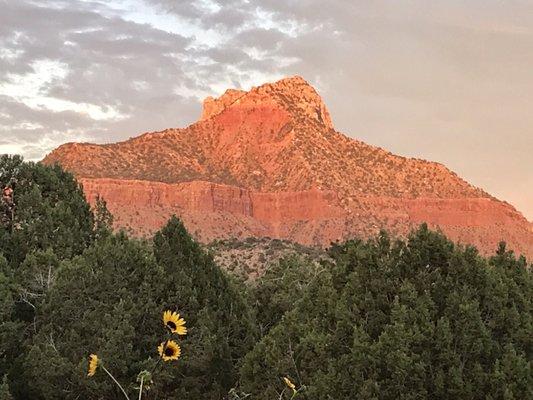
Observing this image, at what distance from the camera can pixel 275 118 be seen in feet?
468

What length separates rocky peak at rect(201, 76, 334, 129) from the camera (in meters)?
145

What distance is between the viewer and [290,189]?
5044 inches

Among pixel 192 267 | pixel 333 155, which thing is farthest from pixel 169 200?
pixel 192 267

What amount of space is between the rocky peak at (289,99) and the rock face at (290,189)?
3744 millimetres

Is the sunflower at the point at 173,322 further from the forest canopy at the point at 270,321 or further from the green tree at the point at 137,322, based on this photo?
the green tree at the point at 137,322

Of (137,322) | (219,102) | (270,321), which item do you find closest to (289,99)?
(219,102)

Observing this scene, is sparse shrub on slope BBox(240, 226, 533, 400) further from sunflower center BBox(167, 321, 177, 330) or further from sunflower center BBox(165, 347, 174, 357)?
sunflower center BBox(167, 321, 177, 330)

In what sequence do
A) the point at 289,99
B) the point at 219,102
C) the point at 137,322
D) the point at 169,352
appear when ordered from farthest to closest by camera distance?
the point at 219,102
the point at 289,99
the point at 137,322
the point at 169,352

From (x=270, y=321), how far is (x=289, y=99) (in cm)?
12280

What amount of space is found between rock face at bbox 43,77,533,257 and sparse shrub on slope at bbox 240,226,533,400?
9845 centimetres

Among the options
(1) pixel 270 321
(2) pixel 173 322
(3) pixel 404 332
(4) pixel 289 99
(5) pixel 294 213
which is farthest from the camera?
(4) pixel 289 99

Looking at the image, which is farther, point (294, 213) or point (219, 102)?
point (219, 102)

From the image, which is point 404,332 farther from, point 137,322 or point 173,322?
point 137,322

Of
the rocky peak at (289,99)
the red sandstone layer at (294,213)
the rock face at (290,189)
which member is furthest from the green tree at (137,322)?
the rocky peak at (289,99)
